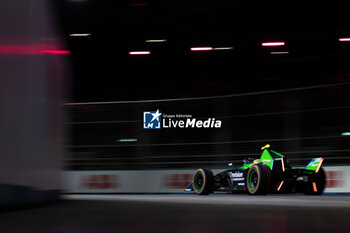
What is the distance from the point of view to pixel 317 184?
31.9 ft

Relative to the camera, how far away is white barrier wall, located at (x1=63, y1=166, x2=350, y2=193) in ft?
38.6

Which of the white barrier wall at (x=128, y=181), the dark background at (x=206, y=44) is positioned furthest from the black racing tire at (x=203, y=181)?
the dark background at (x=206, y=44)

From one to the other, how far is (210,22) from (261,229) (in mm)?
14314

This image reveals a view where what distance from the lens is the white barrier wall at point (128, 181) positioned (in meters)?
11.8

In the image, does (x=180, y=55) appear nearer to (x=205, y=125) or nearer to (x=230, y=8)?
(x=230, y=8)

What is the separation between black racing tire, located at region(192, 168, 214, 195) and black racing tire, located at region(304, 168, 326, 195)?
190 centimetres

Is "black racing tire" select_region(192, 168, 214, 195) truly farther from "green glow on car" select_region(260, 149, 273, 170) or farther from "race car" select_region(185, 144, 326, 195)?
"green glow on car" select_region(260, 149, 273, 170)

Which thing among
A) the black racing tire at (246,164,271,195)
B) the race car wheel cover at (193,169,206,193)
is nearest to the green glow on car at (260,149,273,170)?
the black racing tire at (246,164,271,195)

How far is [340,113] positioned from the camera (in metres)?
10.3

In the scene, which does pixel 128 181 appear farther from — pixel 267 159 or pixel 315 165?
pixel 315 165

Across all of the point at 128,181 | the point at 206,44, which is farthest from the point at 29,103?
the point at 206,44

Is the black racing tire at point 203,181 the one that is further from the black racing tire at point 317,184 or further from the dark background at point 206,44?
the dark background at point 206,44

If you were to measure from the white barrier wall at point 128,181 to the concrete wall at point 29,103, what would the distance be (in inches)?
186

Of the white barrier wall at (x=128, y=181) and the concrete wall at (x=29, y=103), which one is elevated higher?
the concrete wall at (x=29, y=103)
